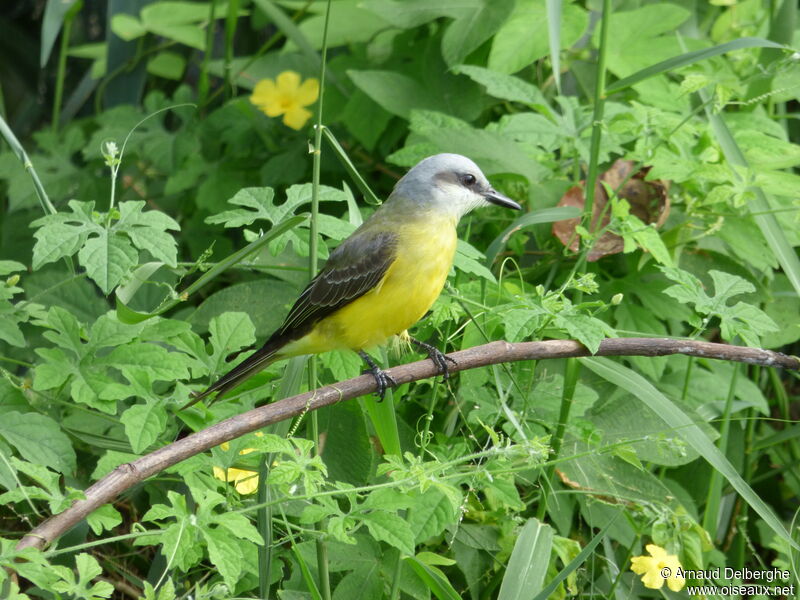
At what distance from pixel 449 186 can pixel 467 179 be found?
60 millimetres

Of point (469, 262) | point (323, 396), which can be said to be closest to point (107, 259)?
point (323, 396)

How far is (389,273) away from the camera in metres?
2.87

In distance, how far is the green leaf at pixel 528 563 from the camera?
2289 millimetres

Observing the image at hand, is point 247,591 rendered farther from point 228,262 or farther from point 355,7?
point 355,7

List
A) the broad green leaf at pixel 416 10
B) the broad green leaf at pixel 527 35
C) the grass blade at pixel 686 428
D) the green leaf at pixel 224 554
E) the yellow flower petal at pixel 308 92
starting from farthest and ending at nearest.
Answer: the yellow flower petal at pixel 308 92 < the broad green leaf at pixel 416 10 < the broad green leaf at pixel 527 35 < the grass blade at pixel 686 428 < the green leaf at pixel 224 554

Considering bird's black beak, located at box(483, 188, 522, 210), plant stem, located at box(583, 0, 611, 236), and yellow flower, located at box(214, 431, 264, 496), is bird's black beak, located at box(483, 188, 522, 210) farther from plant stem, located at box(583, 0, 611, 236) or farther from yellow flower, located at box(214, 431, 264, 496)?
yellow flower, located at box(214, 431, 264, 496)

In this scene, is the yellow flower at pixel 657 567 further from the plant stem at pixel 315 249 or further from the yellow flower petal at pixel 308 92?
the yellow flower petal at pixel 308 92

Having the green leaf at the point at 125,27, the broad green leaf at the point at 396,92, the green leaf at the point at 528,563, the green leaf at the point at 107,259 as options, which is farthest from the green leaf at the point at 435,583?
the green leaf at the point at 125,27

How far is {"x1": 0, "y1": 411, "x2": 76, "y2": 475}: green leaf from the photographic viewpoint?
2.31 metres

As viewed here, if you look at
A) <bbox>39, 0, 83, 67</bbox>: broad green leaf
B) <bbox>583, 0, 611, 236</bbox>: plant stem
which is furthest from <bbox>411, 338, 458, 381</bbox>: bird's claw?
<bbox>39, 0, 83, 67</bbox>: broad green leaf

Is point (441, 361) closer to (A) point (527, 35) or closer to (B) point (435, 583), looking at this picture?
(B) point (435, 583)

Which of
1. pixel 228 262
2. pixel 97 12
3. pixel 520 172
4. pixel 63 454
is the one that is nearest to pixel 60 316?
pixel 63 454

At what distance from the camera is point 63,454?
2.35 m

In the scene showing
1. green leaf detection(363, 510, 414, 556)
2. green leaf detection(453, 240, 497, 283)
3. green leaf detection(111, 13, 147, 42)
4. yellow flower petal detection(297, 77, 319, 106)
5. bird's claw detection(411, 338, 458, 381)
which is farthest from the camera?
green leaf detection(111, 13, 147, 42)
